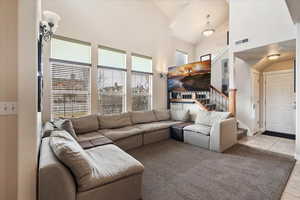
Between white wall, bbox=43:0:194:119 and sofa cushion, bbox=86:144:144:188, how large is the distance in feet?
10.6

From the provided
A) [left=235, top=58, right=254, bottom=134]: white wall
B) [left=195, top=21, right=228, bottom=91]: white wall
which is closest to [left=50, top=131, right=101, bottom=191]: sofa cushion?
[left=235, top=58, right=254, bottom=134]: white wall

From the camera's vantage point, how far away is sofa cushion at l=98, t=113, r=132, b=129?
12.4 ft

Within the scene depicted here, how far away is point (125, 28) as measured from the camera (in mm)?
4750

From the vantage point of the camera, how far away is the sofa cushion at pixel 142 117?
4463 millimetres

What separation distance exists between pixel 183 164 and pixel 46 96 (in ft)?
11.2

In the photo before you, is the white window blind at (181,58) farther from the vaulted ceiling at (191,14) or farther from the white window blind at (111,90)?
the white window blind at (111,90)

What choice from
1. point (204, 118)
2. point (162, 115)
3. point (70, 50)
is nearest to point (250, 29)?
point (204, 118)

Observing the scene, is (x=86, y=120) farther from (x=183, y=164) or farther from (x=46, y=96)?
(x=183, y=164)

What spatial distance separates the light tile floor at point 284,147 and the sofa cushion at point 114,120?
3332 millimetres

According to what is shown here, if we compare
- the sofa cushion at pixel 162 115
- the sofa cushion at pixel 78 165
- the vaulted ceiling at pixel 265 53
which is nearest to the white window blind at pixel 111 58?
the sofa cushion at pixel 162 115

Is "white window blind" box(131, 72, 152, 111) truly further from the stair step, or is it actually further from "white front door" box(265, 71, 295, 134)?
"white front door" box(265, 71, 295, 134)

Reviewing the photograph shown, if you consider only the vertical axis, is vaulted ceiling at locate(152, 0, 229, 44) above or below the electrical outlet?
above

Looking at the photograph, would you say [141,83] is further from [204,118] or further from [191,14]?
[191,14]

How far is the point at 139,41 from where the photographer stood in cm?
515
